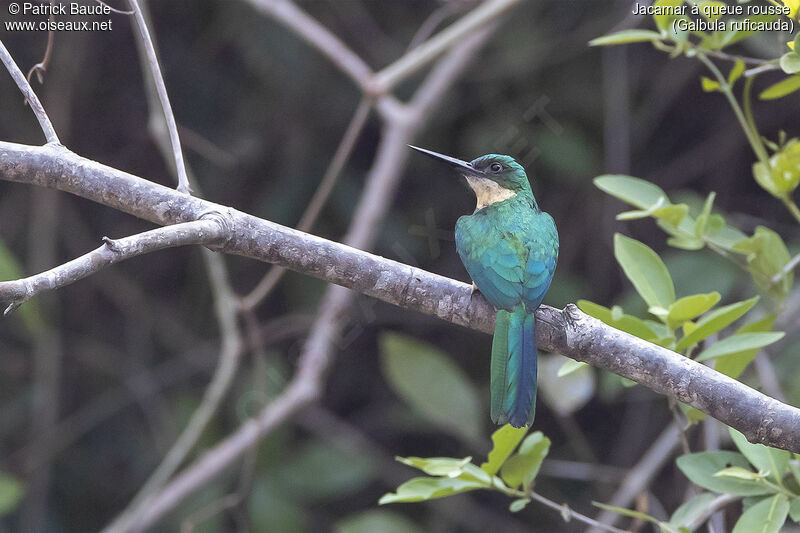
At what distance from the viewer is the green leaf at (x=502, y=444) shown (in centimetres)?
142

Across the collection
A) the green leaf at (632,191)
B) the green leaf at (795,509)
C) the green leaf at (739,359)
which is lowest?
the green leaf at (795,509)

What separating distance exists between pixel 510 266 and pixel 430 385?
1142 millimetres

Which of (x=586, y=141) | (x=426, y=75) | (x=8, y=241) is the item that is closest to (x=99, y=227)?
(x=8, y=241)

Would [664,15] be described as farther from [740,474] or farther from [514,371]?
[740,474]

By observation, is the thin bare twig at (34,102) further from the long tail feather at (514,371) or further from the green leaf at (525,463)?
the green leaf at (525,463)

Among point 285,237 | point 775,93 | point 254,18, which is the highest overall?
point 254,18

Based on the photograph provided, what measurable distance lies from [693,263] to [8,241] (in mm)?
2396

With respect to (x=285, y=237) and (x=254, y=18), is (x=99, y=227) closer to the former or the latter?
(x=254, y=18)

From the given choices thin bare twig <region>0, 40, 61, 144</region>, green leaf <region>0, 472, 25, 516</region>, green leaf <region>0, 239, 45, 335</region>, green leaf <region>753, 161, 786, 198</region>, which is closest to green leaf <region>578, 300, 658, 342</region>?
green leaf <region>753, 161, 786, 198</region>

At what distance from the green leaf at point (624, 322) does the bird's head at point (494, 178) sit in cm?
69

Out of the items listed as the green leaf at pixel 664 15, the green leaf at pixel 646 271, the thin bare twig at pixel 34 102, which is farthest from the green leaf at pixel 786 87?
the thin bare twig at pixel 34 102

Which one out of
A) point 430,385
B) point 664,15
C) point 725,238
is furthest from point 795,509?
point 430,385

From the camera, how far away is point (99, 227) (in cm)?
324

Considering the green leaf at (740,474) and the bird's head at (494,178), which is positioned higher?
the bird's head at (494,178)
